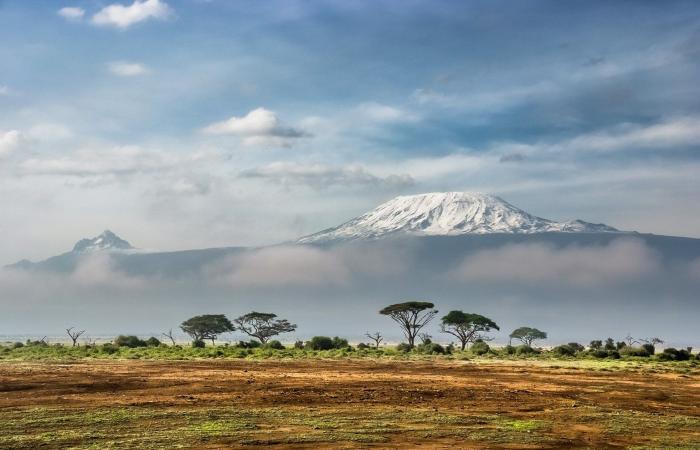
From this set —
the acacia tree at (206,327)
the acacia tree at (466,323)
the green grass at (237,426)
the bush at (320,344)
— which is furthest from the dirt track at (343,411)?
the acacia tree at (206,327)

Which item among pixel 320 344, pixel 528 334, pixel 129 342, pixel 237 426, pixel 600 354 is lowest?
pixel 237 426

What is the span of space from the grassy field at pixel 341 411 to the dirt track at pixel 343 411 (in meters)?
0.05

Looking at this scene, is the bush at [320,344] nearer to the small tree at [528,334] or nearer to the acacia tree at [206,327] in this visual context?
the acacia tree at [206,327]

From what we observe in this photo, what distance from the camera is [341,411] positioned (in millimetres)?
26281

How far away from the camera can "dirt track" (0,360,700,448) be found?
67.9 feet

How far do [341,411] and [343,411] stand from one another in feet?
0.24

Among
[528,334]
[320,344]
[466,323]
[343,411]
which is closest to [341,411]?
[343,411]

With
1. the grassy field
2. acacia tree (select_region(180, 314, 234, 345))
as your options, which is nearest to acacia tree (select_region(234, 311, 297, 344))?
acacia tree (select_region(180, 314, 234, 345))

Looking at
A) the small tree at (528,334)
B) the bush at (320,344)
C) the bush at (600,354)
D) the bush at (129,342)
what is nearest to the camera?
the bush at (600,354)

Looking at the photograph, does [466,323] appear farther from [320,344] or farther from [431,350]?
[431,350]

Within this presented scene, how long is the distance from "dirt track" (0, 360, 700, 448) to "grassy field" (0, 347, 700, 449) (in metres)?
0.05

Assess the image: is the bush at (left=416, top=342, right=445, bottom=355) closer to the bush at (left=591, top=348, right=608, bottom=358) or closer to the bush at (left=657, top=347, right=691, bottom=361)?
the bush at (left=591, top=348, right=608, bottom=358)

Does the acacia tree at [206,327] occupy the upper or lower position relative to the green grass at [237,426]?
upper

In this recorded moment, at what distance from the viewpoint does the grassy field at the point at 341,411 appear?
812 inches
